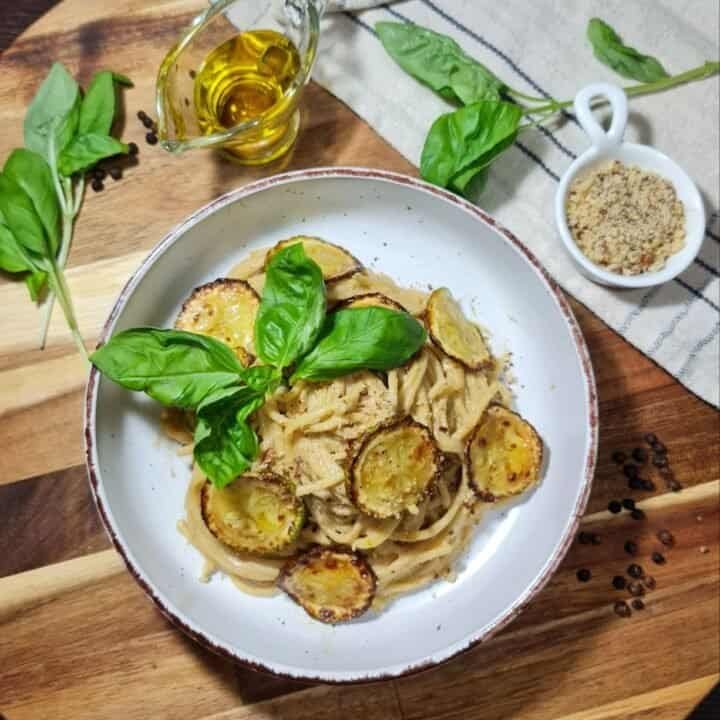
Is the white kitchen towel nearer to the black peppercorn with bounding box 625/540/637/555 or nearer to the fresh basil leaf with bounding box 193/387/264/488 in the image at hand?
the black peppercorn with bounding box 625/540/637/555

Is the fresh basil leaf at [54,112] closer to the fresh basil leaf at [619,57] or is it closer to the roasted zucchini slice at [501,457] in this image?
the roasted zucchini slice at [501,457]

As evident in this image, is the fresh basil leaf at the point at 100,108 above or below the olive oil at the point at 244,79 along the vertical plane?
below

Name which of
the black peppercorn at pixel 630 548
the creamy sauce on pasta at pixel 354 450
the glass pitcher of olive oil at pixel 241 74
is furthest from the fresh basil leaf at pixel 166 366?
the black peppercorn at pixel 630 548

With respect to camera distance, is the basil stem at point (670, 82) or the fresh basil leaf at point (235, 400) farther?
the basil stem at point (670, 82)

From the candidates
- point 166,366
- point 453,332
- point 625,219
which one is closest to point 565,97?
point 625,219

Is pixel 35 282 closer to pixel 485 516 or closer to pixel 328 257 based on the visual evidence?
pixel 328 257

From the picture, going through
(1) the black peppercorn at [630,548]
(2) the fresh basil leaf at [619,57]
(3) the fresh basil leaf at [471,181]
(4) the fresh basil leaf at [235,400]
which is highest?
(2) the fresh basil leaf at [619,57]

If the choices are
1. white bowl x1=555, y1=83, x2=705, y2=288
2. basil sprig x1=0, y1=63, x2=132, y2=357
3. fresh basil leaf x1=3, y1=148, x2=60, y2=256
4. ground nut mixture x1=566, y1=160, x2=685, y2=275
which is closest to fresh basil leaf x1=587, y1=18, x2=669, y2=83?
white bowl x1=555, y1=83, x2=705, y2=288
